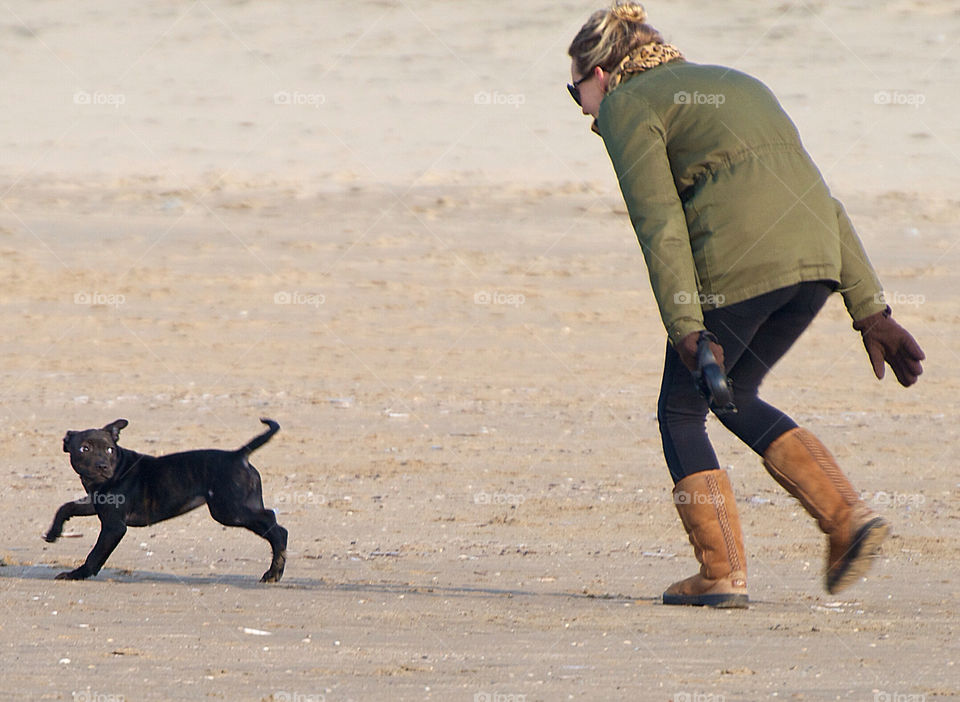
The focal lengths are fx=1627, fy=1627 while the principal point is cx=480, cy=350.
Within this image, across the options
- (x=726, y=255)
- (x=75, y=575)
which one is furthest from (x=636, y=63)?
(x=75, y=575)

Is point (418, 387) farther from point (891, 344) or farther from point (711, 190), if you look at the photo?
point (711, 190)

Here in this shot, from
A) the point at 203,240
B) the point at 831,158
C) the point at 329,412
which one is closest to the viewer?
the point at 329,412

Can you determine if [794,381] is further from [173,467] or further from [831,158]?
[831,158]

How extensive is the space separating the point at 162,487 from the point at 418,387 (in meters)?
5.15

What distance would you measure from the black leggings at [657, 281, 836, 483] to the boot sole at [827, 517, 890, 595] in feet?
1.21

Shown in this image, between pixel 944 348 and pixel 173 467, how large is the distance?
8464 millimetres

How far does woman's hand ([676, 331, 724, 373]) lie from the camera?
4371mm

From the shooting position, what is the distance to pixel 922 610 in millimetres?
5109

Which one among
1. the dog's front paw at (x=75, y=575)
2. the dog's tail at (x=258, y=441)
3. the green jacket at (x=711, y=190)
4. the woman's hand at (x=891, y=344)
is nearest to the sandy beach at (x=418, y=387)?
the dog's front paw at (x=75, y=575)

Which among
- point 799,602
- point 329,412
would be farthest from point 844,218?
point 329,412

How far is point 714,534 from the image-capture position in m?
4.79

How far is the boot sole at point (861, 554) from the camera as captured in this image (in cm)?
459

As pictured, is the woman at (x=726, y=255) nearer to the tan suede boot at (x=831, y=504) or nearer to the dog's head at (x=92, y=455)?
the tan suede boot at (x=831, y=504)

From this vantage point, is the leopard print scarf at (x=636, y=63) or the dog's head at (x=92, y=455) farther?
the dog's head at (x=92, y=455)
